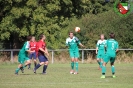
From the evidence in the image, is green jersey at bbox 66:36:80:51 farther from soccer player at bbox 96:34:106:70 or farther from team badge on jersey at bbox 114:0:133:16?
team badge on jersey at bbox 114:0:133:16

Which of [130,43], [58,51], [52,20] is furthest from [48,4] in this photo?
[130,43]

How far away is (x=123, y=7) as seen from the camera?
5297 cm

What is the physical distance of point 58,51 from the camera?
151ft

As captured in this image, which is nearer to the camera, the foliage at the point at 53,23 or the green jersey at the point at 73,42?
the green jersey at the point at 73,42

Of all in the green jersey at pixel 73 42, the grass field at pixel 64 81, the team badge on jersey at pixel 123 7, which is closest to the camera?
the grass field at pixel 64 81

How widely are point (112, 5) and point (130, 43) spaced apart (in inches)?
432

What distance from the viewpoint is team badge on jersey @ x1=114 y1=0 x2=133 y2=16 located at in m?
49.1

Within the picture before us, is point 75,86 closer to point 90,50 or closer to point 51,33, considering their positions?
point 90,50

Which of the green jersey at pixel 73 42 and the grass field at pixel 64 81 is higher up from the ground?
the green jersey at pixel 73 42

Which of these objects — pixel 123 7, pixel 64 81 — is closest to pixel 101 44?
pixel 64 81

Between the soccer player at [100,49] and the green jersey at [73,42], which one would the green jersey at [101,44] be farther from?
the green jersey at [73,42]

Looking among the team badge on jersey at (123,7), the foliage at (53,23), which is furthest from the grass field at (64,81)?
the team badge on jersey at (123,7)

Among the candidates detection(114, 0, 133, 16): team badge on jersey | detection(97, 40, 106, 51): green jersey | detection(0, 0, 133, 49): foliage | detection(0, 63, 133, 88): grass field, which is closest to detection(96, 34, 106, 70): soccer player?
detection(97, 40, 106, 51): green jersey

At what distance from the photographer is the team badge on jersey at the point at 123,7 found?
161 ft
